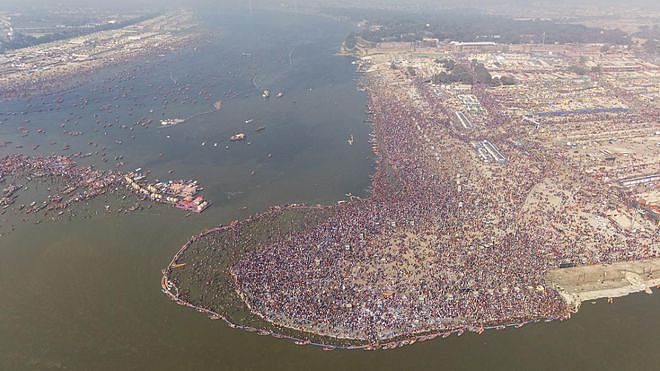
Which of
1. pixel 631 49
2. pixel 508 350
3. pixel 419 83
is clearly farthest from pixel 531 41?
pixel 508 350

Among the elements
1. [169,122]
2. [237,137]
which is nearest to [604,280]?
[237,137]

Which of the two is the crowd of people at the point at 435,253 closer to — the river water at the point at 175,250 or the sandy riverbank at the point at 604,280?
the sandy riverbank at the point at 604,280

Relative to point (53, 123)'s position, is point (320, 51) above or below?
above

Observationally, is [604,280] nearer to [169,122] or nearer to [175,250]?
[175,250]

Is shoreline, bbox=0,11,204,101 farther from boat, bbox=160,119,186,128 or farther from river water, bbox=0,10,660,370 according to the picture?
boat, bbox=160,119,186,128

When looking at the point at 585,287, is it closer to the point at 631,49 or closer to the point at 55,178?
the point at 55,178

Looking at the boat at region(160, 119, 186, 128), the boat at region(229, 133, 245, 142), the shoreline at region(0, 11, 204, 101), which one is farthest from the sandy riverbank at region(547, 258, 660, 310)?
the shoreline at region(0, 11, 204, 101)

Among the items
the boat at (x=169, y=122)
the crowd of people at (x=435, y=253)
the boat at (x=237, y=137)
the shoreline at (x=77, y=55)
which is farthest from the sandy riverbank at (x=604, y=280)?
the shoreline at (x=77, y=55)

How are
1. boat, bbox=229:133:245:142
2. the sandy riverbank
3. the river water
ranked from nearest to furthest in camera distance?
the river water, the sandy riverbank, boat, bbox=229:133:245:142
